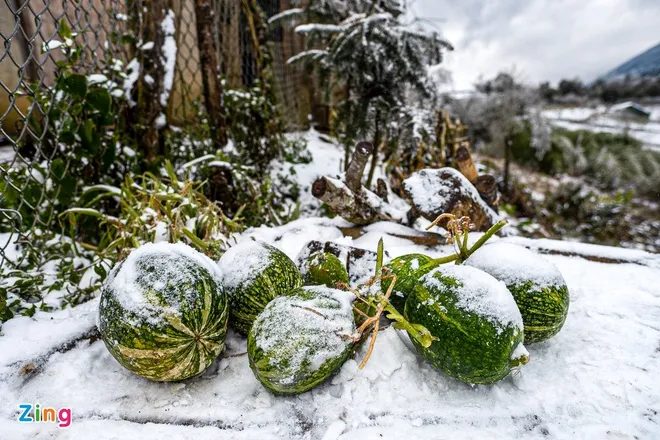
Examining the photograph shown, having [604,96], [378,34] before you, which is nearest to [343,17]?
[378,34]

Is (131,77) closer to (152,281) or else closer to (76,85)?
(76,85)

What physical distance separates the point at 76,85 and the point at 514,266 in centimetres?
168

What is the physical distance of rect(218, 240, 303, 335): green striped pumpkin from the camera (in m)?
0.92

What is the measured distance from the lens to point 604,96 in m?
19.4

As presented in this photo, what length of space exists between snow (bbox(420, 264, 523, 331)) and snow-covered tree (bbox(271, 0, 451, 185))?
180cm

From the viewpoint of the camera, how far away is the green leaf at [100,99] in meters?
1.63

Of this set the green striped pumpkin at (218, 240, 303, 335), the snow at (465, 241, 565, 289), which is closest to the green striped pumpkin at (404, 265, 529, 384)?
the snow at (465, 241, 565, 289)

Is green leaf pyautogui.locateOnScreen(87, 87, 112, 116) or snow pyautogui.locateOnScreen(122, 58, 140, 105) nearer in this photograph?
green leaf pyautogui.locateOnScreen(87, 87, 112, 116)

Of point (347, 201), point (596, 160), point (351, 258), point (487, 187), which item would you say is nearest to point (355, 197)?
point (347, 201)

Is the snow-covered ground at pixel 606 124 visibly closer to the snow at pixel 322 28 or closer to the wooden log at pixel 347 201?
the snow at pixel 322 28

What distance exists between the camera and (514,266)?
0.91 m

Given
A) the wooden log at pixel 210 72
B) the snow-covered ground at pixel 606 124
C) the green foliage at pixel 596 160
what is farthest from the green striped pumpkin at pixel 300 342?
the snow-covered ground at pixel 606 124

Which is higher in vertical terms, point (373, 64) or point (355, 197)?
point (373, 64)

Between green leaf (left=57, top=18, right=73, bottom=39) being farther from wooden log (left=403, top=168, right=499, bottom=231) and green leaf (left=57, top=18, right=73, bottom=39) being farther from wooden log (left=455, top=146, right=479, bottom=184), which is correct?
wooden log (left=455, top=146, right=479, bottom=184)
